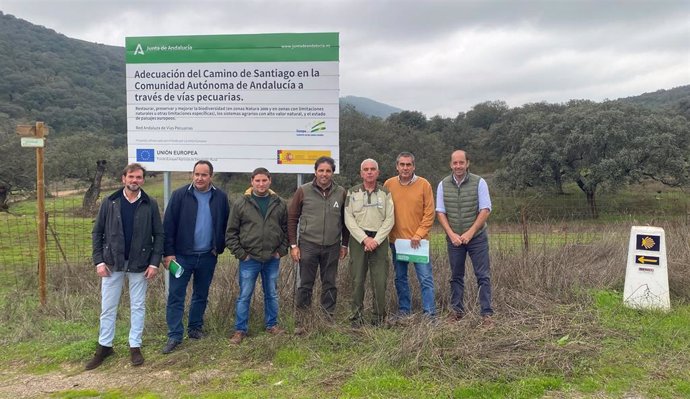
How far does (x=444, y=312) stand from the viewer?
5473 millimetres

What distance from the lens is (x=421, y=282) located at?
16.8ft

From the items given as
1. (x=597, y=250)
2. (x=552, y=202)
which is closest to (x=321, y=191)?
Result: (x=597, y=250)

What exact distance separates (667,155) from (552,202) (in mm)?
7337

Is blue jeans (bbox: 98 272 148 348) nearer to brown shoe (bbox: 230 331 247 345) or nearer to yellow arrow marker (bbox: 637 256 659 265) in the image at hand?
brown shoe (bbox: 230 331 247 345)

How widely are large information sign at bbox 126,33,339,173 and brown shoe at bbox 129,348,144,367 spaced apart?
2113 millimetres

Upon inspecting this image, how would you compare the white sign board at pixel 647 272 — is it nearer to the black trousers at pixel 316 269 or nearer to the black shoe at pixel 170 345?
the black trousers at pixel 316 269

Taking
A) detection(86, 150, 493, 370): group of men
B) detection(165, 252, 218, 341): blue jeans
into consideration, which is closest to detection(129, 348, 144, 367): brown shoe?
detection(86, 150, 493, 370): group of men

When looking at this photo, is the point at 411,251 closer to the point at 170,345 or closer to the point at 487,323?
the point at 487,323

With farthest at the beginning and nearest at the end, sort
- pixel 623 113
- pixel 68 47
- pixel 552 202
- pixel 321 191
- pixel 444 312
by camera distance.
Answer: pixel 68 47 < pixel 623 113 < pixel 552 202 < pixel 444 312 < pixel 321 191

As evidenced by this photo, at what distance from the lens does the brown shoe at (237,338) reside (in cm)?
471

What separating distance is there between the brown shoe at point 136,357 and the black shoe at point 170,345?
0.68 ft

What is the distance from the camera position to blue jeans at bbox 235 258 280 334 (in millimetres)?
4771

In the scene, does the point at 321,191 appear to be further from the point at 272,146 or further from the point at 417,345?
the point at 417,345

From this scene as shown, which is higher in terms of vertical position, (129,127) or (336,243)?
(129,127)
